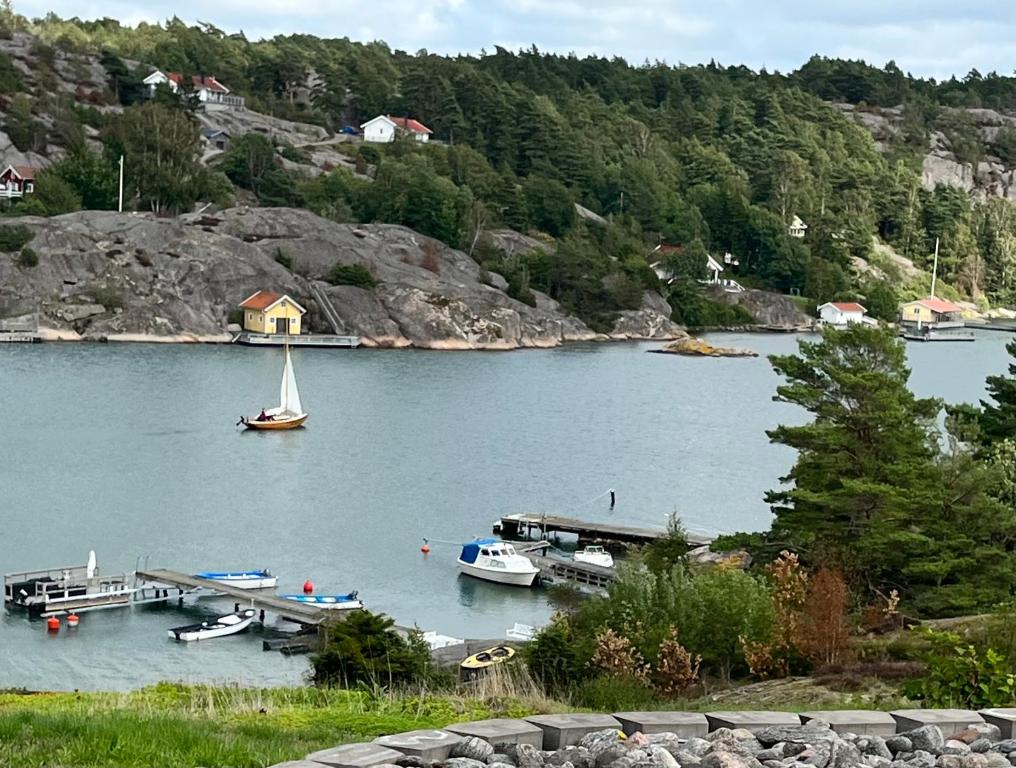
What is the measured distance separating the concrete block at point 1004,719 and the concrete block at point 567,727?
2451 mm

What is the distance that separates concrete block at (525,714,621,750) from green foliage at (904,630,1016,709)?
11.9 feet

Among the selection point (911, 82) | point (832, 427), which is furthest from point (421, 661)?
point (911, 82)

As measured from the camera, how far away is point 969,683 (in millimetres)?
11445

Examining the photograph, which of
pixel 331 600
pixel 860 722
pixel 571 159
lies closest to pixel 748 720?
pixel 860 722

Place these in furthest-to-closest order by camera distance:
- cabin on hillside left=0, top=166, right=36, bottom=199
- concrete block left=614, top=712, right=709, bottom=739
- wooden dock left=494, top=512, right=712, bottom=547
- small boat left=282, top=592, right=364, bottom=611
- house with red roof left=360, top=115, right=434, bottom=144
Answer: house with red roof left=360, top=115, right=434, bottom=144 < cabin on hillside left=0, top=166, right=36, bottom=199 < wooden dock left=494, top=512, right=712, bottom=547 < small boat left=282, top=592, right=364, bottom=611 < concrete block left=614, top=712, right=709, bottom=739

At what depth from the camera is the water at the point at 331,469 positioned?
32.0 m

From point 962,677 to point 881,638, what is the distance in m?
6.76

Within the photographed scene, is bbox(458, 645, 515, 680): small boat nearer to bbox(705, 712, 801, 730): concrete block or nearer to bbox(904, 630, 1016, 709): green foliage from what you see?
bbox(904, 630, 1016, 709): green foliage

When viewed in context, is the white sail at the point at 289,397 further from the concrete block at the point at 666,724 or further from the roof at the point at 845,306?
the roof at the point at 845,306

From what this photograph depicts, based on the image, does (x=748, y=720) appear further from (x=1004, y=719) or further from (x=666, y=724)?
(x=1004, y=719)

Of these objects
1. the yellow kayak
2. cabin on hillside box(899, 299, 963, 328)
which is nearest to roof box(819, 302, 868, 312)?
cabin on hillside box(899, 299, 963, 328)

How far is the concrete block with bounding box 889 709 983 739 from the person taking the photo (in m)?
9.21

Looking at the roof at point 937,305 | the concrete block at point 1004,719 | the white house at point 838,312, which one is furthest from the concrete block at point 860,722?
the roof at point 937,305

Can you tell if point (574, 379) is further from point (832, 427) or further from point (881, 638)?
point (881, 638)
